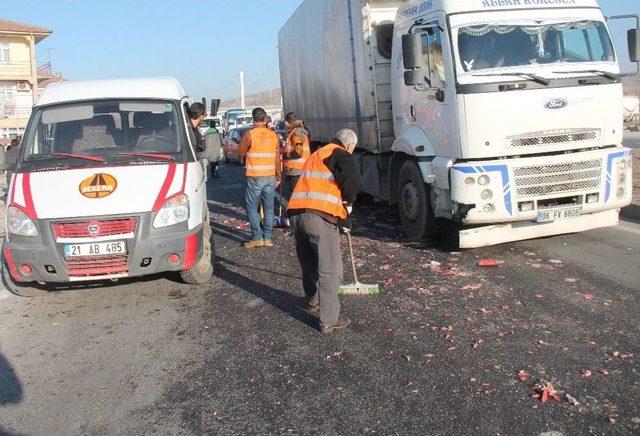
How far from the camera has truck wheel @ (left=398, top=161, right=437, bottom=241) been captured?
8008 millimetres

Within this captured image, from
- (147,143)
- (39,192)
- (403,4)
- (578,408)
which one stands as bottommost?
(578,408)

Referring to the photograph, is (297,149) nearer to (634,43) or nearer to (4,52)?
(634,43)

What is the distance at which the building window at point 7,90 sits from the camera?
44250 millimetres

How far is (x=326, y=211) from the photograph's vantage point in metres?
5.17

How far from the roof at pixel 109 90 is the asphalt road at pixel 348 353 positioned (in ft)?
7.09

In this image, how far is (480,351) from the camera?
182 inches

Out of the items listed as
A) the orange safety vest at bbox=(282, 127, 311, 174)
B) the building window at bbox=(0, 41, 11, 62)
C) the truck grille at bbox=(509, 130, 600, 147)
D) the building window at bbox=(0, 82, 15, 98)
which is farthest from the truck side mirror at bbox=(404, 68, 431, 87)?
the building window at bbox=(0, 41, 11, 62)

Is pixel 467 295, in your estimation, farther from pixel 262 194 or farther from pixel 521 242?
pixel 262 194

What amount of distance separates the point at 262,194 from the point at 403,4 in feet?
10.9

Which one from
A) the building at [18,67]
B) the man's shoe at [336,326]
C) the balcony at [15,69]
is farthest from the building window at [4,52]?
the man's shoe at [336,326]

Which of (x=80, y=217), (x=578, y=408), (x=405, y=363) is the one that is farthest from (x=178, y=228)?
(x=578, y=408)

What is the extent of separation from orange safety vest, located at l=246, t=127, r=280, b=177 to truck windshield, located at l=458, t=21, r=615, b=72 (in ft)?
9.40

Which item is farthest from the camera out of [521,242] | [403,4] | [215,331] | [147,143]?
[403,4]

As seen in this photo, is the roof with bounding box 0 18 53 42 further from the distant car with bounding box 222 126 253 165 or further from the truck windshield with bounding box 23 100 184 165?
the truck windshield with bounding box 23 100 184 165
